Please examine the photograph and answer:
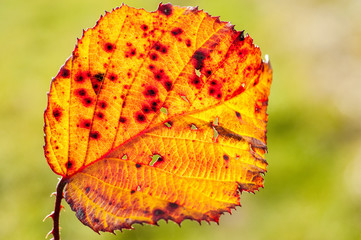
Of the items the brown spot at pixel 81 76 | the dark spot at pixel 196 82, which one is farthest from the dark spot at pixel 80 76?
the dark spot at pixel 196 82

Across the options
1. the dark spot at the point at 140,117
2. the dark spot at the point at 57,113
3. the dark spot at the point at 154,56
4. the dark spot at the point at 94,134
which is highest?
the dark spot at the point at 154,56

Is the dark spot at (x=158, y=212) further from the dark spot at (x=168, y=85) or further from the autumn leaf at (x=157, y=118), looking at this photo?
the dark spot at (x=168, y=85)

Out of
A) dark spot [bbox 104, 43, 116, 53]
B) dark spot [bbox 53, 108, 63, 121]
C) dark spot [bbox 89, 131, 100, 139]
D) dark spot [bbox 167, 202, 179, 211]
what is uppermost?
dark spot [bbox 104, 43, 116, 53]

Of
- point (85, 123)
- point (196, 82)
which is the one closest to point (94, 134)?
point (85, 123)

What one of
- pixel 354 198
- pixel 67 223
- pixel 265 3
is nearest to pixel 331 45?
pixel 265 3

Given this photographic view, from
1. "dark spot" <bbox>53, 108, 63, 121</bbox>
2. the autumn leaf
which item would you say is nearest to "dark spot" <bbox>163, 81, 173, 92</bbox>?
the autumn leaf

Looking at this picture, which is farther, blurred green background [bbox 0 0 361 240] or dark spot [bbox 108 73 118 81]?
blurred green background [bbox 0 0 361 240]

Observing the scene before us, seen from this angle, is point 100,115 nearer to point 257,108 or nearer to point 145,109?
point 145,109

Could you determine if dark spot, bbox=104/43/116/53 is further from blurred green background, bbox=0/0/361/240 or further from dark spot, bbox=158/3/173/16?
blurred green background, bbox=0/0/361/240
